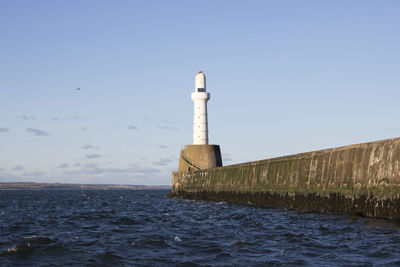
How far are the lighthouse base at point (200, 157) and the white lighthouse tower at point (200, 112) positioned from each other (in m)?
0.63

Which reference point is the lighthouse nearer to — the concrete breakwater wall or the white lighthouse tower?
the white lighthouse tower

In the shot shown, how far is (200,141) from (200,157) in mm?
1507

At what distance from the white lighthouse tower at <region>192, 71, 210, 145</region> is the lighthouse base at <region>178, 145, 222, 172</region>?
63 cm

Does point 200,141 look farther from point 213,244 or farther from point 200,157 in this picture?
point 213,244

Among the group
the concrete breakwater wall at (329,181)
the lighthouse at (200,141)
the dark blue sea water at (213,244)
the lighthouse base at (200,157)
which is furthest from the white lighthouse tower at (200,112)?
the dark blue sea water at (213,244)

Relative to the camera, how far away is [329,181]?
64.7 feet

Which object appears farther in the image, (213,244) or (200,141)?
(200,141)

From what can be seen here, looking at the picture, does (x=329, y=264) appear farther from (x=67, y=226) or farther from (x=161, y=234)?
(x=67, y=226)

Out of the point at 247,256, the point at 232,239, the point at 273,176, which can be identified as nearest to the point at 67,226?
the point at 232,239

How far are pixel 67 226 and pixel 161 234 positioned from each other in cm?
486

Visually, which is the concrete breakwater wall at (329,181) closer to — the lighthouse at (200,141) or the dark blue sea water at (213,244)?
the dark blue sea water at (213,244)

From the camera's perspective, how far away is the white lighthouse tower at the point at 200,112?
146ft

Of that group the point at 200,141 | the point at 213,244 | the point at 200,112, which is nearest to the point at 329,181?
the point at 213,244

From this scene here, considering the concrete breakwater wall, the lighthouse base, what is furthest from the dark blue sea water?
the lighthouse base
